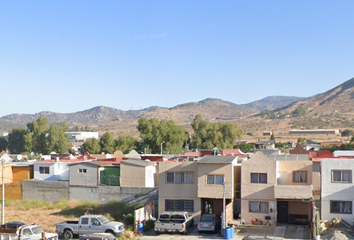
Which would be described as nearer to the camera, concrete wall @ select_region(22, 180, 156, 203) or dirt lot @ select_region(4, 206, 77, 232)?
dirt lot @ select_region(4, 206, 77, 232)

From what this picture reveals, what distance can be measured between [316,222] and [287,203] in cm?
587

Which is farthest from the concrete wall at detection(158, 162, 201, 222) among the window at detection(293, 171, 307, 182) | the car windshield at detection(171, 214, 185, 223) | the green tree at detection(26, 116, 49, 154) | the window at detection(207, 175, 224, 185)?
the green tree at detection(26, 116, 49, 154)

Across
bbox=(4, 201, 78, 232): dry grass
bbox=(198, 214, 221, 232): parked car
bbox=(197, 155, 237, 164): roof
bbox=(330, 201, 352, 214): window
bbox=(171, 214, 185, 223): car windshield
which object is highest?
bbox=(197, 155, 237, 164): roof

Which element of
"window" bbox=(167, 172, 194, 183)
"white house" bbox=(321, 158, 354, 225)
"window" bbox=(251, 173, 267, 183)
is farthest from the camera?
"window" bbox=(167, 172, 194, 183)

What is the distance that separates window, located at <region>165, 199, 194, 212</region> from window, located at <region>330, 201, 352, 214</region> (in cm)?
1071

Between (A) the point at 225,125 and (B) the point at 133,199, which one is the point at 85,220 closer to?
(B) the point at 133,199

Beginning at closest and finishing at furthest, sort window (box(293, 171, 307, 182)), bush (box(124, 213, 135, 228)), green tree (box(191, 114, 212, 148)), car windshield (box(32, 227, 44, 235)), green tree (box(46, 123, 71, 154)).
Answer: car windshield (box(32, 227, 44, 235)), bush (box(124, 213, 135, 228)), window (box(293, 171, 307, 182)), green tree (box(191, 114, 212, 148)), green tree (box(46, 123, 71, 154))

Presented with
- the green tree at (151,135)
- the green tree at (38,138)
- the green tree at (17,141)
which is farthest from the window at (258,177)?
the green tree at (17,141)

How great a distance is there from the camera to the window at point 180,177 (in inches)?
1423

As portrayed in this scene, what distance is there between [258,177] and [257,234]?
4936 millimetres

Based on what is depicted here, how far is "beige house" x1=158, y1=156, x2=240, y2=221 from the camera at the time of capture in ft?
113

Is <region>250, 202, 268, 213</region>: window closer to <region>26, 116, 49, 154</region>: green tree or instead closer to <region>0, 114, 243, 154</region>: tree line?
<region>0, 114, 243, 154</region>: tree line

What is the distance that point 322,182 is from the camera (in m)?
33.2

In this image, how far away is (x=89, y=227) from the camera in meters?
30.2
